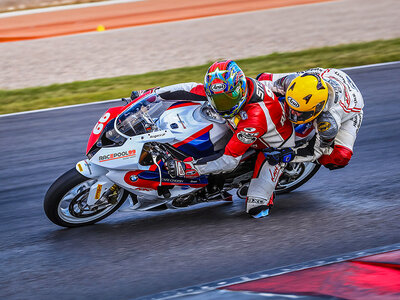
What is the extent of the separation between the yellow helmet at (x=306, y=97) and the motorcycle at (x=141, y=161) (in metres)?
0.68

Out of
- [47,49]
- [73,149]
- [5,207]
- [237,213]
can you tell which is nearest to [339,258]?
[237,213]

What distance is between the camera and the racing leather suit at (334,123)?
5.46 m

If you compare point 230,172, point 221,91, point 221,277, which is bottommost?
point 221,277

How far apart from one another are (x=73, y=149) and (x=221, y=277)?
3726mm

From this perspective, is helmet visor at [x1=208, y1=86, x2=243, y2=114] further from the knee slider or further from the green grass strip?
the green grass strip

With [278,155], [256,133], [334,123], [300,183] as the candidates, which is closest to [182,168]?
[256,133]

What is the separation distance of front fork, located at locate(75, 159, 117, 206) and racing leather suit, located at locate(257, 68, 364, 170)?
5.77 ft

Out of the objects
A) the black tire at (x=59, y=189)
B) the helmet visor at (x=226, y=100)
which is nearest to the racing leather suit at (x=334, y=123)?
the helmet visor at (x=226, y=100)

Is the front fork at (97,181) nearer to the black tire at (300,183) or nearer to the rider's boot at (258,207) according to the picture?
the rider's boot at (258,207)

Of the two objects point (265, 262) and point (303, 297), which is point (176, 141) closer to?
point (265, 262)

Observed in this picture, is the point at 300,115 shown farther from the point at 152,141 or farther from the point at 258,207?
the point at 152,141

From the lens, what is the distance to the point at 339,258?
15.7 feet

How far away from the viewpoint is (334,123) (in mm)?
5406

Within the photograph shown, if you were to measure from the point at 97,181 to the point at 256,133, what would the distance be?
147 cm
